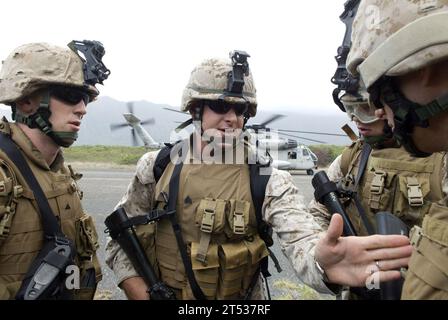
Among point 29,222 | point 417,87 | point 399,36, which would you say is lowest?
point 29,222

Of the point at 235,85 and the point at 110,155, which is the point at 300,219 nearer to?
the point at 235,85

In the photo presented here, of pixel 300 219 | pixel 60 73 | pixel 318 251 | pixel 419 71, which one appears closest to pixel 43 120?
pixel 60 73

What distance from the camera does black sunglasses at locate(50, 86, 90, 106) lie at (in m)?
2.28

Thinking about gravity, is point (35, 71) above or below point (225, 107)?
above

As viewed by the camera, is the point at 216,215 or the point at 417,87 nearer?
the point at 417,87

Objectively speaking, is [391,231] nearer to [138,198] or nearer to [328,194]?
[328,194]

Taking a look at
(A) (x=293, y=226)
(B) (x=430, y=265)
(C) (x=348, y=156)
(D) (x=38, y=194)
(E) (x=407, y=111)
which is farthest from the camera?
Answer: (C) (x=348, y=156)

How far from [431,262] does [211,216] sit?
1.27 meters

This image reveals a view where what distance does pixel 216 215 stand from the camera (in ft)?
6.78

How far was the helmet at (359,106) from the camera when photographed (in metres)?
2.32

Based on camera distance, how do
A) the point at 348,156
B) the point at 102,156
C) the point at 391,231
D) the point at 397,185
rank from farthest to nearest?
the point at 102,156, the point at 348,156, the point at 397,185, the point at 391,231

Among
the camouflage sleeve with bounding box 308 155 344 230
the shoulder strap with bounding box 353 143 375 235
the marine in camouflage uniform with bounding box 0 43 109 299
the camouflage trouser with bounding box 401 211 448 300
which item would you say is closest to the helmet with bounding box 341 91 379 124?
the shoulder strap with bounding box 353 143 375 235

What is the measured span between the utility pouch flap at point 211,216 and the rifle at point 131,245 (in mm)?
408

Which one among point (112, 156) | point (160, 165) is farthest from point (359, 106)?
point (112, 156)
